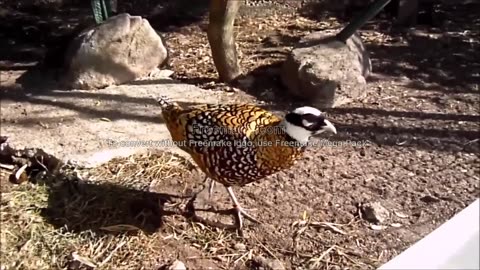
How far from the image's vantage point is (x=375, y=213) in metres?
2.01

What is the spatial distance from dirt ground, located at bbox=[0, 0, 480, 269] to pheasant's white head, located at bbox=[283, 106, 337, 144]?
32 centimetres

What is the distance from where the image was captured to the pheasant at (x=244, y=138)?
1.78 metres

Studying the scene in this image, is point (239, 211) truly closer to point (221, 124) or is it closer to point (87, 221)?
point (221, 124)

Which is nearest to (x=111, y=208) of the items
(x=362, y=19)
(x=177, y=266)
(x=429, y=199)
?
(x=177, y=266)

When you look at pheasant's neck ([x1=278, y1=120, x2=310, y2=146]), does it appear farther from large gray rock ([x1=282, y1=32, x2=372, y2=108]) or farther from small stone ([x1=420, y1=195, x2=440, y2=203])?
large gray rock ([x1=282, y1=32, x2=372, y2=108])

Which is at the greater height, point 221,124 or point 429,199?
point 221,124

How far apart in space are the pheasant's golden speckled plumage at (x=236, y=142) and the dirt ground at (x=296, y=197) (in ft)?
0.66

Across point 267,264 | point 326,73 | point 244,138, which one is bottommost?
point 267,264

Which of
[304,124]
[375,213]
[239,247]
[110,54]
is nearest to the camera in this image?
[304,124]

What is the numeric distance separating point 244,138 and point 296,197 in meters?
0.38

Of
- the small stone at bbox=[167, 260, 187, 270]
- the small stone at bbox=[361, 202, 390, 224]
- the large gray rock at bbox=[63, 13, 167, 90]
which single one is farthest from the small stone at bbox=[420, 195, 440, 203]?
the large gray rock at bbox=[63, 13, 167, 90]

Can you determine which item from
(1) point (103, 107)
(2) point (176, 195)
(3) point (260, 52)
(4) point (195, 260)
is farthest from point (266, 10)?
(4) point (195, 260)

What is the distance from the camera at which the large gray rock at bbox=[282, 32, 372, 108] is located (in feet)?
8.57

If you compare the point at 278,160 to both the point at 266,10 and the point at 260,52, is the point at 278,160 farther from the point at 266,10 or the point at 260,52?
the point at 266,10
